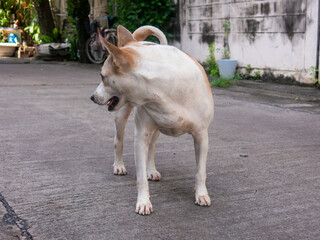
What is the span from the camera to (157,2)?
10.7 meters

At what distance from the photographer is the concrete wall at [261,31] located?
25.5ft

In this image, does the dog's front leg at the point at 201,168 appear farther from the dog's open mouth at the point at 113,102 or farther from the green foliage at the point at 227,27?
the green foliage at the point at 227,27

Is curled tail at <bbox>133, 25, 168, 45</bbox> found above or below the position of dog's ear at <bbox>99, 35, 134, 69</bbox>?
above

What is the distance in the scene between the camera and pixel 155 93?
101 inches

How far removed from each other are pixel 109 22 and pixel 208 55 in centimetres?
401

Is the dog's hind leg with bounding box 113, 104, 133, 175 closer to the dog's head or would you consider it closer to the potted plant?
the dog's head

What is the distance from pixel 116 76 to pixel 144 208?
2.66ft

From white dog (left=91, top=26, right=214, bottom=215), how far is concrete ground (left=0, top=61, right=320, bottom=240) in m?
0.24

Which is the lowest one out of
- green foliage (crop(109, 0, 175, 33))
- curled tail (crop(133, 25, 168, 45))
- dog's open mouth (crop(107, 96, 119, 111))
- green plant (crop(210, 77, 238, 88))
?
green plant (crop(210, 77, 238, 88))

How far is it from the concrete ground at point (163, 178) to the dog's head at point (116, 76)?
69 centimetres

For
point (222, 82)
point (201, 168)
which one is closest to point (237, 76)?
point (222, 82)

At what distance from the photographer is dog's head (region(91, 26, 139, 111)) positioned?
247cm

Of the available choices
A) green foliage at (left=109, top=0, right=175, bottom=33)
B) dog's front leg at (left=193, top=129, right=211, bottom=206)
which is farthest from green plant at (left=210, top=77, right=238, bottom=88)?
dog's front leg at (left=193, top=129, right=211, bottom=206)

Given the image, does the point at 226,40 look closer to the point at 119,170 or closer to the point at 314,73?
the point at 314,73
